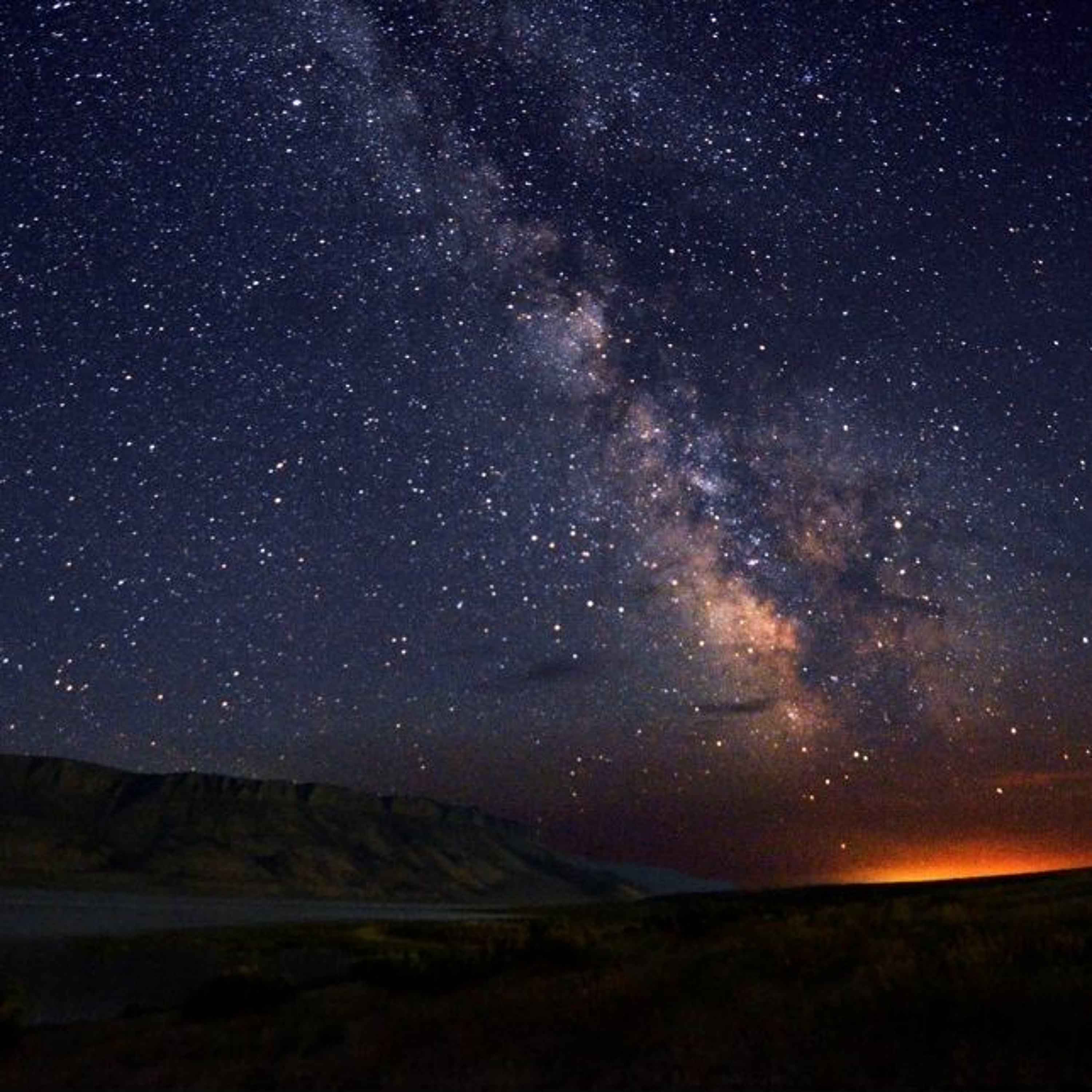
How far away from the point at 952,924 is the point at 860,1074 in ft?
28.4

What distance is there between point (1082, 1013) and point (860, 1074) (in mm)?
2399

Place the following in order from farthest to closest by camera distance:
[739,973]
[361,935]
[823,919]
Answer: [361,935], [823,919], [739,973]

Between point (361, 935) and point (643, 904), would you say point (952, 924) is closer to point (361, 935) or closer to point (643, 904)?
point (361, 935)

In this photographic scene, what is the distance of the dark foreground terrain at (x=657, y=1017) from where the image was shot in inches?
391

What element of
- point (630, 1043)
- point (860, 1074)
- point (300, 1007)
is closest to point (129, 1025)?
point (300, 1007)

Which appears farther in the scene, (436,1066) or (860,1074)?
(436,1066)

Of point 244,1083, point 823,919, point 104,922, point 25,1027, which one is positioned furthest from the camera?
point 104,922

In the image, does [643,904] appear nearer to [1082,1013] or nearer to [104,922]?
[104,922]

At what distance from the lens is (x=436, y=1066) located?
1223 cm

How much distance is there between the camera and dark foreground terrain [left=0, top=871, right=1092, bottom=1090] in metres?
9.93

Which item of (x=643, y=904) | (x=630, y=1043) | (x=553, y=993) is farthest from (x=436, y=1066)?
(x=643, y=904)

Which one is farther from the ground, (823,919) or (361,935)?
(823,919)

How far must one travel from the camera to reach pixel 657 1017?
12719mm

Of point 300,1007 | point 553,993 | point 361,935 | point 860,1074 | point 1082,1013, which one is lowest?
point 361,935
